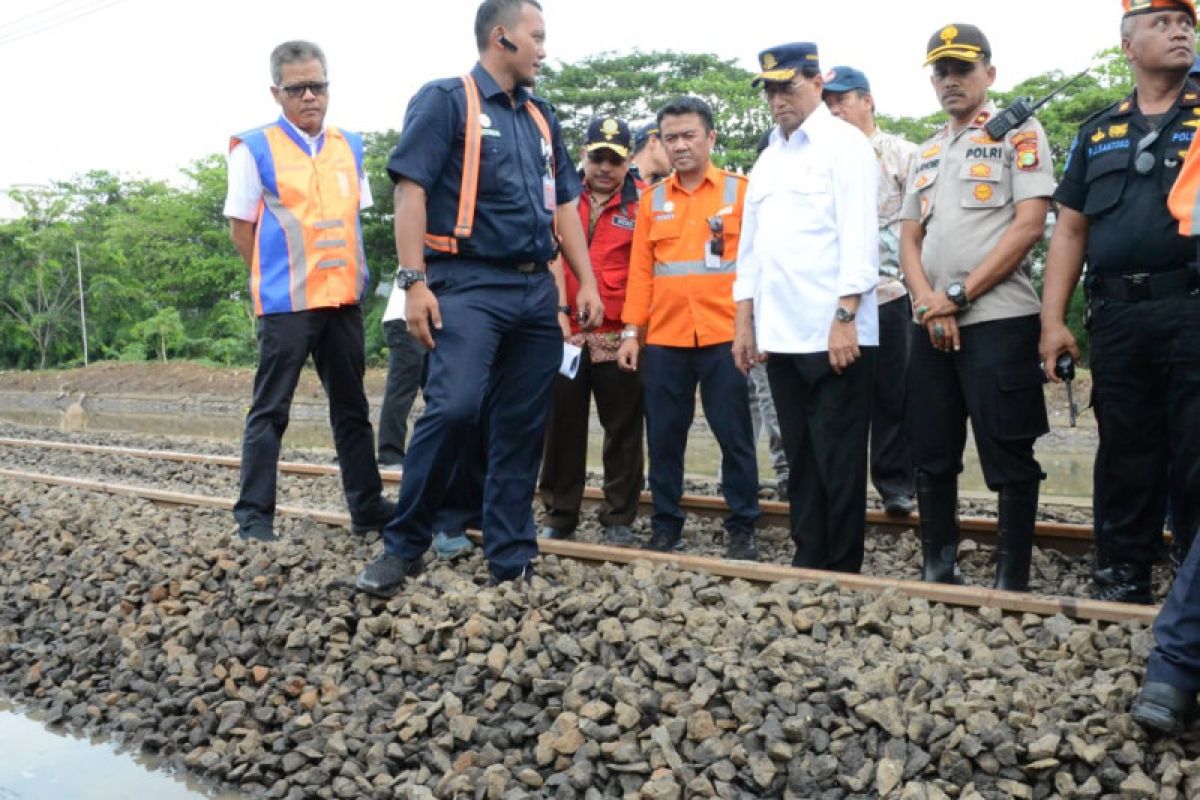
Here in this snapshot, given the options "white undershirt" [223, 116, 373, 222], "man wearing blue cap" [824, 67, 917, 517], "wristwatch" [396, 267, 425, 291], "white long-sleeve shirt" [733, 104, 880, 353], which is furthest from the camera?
"man wearing blue cap" [824, 67, 917, 517]

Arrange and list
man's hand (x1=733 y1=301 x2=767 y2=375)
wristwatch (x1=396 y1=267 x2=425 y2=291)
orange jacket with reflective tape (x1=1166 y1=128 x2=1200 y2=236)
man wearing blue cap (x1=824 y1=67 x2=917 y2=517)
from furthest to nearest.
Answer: man wearing blue cap (x1=824 y1=67 x2=917 y2=517) < man's hand (x1=733 y1=301 x2=767 y2=375) < wristwatch (x1=396 y1=267 x2=425 y2=291) < orange jacket with reflective tape (x1=1166 y1=128 x2=1200 y2=236)

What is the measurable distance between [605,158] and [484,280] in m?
1.79

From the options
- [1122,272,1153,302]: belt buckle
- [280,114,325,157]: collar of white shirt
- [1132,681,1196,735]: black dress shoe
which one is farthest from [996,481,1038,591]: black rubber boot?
[280,114,325,157]: collar of white shirt

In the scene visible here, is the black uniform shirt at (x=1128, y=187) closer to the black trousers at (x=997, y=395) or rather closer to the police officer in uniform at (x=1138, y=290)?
the police officer in uniform at (x=1138, y=290)

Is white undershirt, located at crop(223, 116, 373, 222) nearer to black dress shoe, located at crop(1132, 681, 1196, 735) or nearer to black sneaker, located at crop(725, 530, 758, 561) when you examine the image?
black sneaker, located at crop(725, 530, 758, 561)

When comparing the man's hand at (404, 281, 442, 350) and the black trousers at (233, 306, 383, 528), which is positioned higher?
the man's hand at (404, 281, 442, 350)

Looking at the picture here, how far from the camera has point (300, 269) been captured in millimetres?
5391

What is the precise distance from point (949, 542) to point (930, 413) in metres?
0.52

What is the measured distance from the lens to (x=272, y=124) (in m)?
5.49

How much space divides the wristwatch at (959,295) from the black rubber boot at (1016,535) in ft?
2.32

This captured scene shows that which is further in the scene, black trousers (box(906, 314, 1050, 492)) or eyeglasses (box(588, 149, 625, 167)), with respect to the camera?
eyeglasses (box(588, 149, 625, 167))

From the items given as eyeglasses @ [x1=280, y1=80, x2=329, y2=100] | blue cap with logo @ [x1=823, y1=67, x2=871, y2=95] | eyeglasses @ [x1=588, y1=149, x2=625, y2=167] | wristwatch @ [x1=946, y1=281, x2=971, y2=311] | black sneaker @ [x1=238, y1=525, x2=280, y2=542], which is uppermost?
blue cap with logo @ [x1=823, y1=67, x2=871, y2=95]

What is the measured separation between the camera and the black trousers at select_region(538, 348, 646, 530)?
586cm

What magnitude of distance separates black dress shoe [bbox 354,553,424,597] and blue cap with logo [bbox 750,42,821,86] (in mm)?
2322
